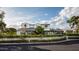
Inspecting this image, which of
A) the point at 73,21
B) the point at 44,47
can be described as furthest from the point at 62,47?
the point at 73,21

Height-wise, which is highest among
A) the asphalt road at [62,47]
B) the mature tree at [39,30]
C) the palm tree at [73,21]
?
the palm tree at [73,21]

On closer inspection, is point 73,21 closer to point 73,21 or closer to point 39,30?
point 73,21

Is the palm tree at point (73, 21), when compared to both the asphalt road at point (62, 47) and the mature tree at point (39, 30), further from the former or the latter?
the mature tree at point (39, 30)

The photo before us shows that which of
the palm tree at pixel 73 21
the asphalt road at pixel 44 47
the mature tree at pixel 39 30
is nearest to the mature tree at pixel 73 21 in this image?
the palm tree at pixel 73 21

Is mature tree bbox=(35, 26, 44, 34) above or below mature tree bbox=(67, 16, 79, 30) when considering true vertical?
Result: below

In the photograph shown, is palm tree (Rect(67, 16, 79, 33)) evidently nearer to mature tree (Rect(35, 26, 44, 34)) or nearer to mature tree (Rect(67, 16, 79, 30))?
mature tree (Rect(67, 16, 79, 30))

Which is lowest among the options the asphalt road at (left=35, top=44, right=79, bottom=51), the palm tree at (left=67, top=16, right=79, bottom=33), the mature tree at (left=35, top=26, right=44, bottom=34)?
the asphalt road at (left=35, top=44, right=79, bottom=51)

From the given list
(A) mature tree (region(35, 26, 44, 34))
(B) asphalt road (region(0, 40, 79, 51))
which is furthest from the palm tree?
(A) mature tree (region(35, 26, 44, 34))

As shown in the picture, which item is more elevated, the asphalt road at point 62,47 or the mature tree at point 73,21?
the mature tree at point 73,21
